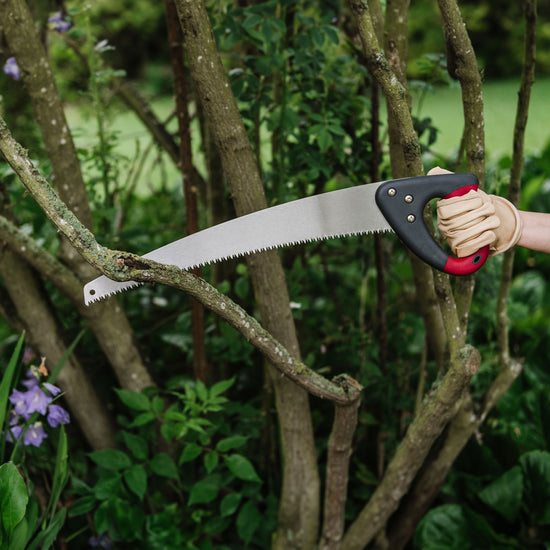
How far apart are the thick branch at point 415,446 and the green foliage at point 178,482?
0.27m

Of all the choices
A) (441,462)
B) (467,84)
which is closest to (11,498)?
(441,462)

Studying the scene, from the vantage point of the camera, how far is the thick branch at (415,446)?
1.40m

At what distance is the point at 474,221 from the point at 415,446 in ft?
2.11

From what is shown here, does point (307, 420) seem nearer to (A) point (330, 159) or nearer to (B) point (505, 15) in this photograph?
(A) point (330, 159)

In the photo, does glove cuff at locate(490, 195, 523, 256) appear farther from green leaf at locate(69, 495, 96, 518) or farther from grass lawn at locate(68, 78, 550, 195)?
grass lawn at locate(68, 78, 550, 195)

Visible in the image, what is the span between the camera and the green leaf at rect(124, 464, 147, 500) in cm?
155

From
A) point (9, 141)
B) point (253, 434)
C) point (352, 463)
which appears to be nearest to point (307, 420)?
point (253, 434)

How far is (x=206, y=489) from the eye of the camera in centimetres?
165

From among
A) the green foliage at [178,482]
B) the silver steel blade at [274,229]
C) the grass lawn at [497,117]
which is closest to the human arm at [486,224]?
the silver steel blade at [274,229]

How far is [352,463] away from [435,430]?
0.55 meters

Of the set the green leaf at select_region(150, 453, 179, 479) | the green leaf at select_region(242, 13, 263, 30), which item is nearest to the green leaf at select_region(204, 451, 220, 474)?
the green leaf at select_region(150, 453, 179, 479)

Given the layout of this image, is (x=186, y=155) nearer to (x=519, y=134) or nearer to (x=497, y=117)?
(x=519, y=134)

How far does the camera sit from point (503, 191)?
219cm

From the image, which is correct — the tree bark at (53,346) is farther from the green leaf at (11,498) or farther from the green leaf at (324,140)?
the green leaf at (324,140)
